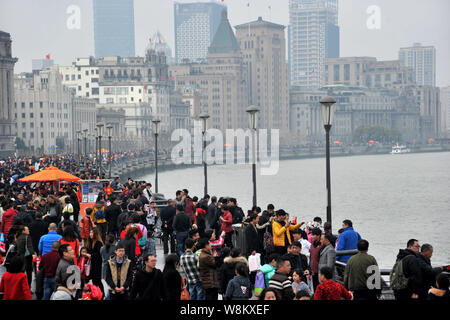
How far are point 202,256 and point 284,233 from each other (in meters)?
3.49

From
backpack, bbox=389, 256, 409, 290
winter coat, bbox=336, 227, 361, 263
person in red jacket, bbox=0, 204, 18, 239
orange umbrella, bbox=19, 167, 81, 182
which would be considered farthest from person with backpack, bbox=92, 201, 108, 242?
orange umbrella, bbox=19, 167, 81, 182

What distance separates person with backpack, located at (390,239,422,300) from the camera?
12.5m

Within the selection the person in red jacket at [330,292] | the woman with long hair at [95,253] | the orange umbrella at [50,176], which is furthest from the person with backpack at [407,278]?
the orange umbrella at [50,176]

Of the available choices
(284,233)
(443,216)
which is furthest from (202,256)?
(443,216)

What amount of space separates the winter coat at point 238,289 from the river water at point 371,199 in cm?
2628

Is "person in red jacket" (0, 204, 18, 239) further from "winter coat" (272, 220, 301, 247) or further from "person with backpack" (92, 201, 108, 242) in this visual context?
"winter coat" (272, 220, 301, 247)

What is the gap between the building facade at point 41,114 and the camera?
14238 centimetres

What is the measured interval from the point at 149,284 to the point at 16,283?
1772 mm

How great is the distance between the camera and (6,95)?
126312 millimetres

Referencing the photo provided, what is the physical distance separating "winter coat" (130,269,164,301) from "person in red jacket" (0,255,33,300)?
4.71 feet

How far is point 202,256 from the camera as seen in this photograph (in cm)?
1313

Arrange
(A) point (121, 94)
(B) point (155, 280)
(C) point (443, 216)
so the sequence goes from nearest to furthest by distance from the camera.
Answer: (B) point (155, 280)
(C) point (443, 216)
(A) point (121, 94)

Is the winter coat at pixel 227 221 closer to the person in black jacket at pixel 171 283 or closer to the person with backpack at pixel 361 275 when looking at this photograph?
the person with backpack at pixel 361 275
